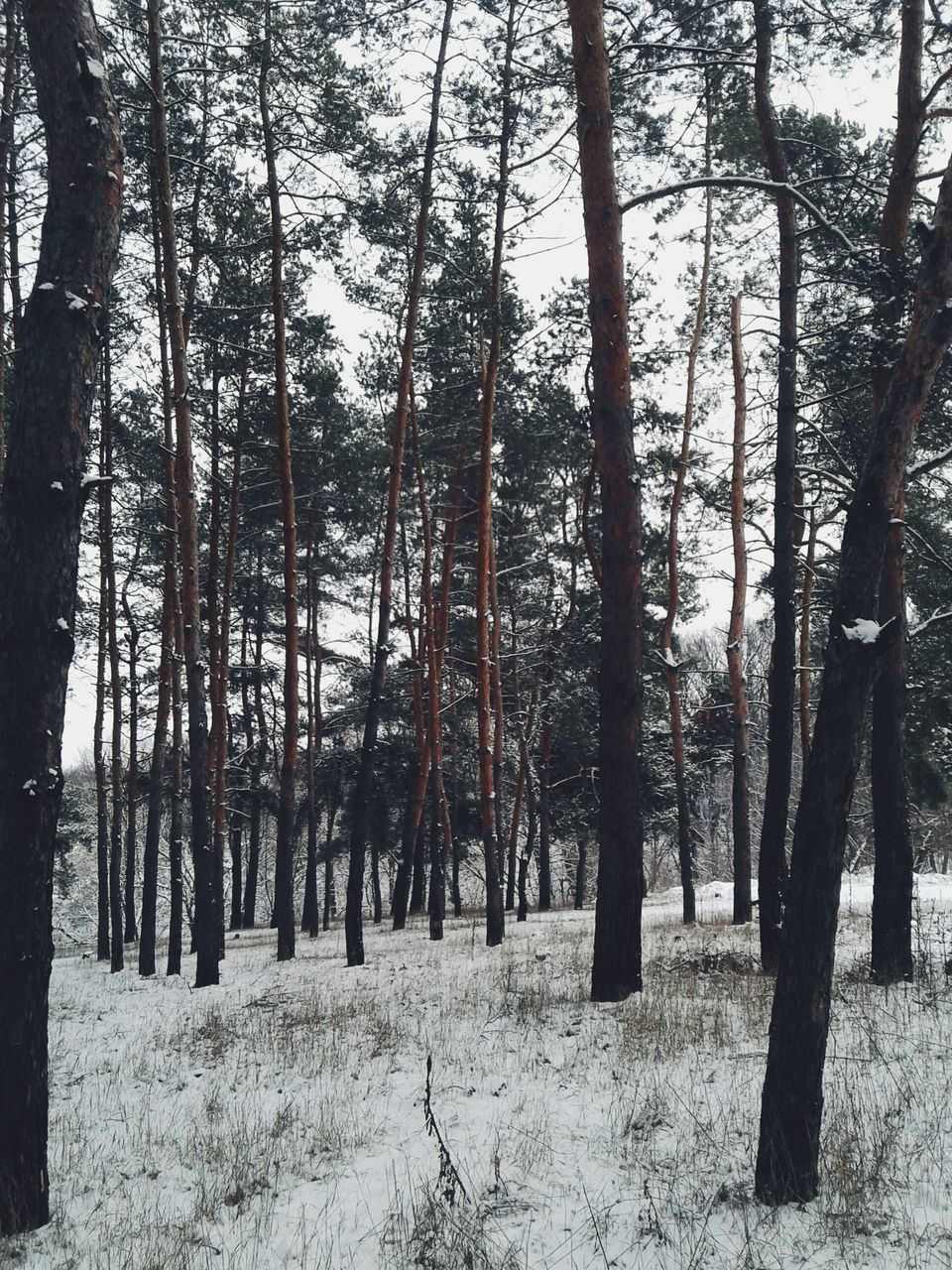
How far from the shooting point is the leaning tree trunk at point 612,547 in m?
7.39

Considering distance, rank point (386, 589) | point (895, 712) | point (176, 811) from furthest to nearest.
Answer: point (176, 811) < point (386, 589) < point (895, 712)

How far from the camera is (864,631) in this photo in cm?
380

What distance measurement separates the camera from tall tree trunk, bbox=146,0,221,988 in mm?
11359

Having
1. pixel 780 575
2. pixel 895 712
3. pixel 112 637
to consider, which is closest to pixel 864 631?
pixel 895 712

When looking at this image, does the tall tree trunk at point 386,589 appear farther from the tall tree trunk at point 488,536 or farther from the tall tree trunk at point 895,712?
the tall tree trunk at point 895,712

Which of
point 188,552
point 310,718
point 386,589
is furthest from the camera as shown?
point 310,718

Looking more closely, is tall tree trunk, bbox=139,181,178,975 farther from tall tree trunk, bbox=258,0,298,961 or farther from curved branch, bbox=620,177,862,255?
curved branch, bbox=620,177,862,255

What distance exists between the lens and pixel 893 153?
28.1ft

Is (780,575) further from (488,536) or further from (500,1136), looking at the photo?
(488,536)

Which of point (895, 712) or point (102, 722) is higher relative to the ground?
point (102, 722)

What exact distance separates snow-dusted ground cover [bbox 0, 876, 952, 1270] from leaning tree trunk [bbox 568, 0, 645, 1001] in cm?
66

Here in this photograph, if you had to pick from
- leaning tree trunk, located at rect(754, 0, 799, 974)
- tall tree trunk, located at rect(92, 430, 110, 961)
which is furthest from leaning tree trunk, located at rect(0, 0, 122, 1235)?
tall tree trunk, located at rect(92, 430, 110, 961)

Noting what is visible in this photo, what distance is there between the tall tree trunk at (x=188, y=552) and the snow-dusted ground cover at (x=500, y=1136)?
3.97m

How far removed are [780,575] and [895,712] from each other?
1.67 m
